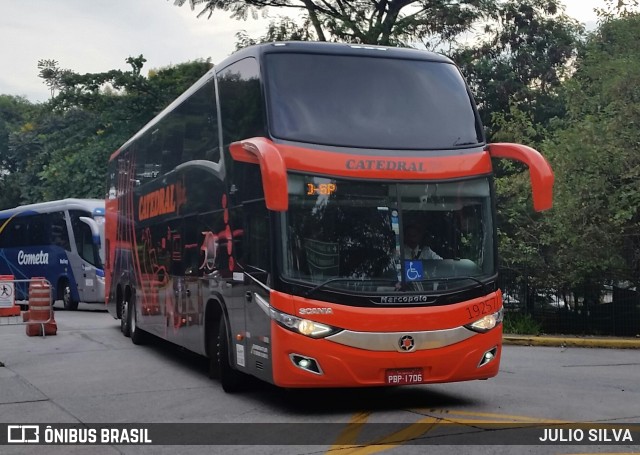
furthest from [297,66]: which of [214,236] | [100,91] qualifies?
[100,91]

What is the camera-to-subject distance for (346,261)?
9.62m

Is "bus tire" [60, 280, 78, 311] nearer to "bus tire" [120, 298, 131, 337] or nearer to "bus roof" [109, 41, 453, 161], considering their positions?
"bus tire" [120, 298, 131, 337]

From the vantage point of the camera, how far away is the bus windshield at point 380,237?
377 inches

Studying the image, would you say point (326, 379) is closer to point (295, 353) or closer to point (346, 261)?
point (295, 353)

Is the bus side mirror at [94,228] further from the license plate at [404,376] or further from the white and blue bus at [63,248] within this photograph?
the license plate at [404,376]

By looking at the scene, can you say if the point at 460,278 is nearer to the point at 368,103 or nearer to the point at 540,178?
the point at 540,178

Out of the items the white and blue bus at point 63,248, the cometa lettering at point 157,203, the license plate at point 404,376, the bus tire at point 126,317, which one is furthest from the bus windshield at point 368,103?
the white and blue bus at point 63,248

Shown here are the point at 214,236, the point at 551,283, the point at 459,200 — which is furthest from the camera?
the point at 551,283

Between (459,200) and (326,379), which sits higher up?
(459,200)

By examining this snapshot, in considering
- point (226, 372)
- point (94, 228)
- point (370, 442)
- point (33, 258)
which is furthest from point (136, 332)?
point (33, 258)

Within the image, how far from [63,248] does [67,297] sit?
165 cm

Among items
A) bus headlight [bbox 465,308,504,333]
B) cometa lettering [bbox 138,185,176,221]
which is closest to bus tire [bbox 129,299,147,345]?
cometa lettering [bbox 138,185,176,221]

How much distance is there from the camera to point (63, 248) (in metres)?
30.9

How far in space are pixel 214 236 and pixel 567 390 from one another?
16.1ft
